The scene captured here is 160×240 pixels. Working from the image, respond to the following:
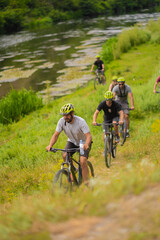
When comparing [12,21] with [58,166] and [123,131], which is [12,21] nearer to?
[123,131]

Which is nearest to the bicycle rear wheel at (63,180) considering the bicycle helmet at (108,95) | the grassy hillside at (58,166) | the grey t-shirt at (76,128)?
the grassy hillside at (58,166)

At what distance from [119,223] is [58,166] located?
4.55 metres

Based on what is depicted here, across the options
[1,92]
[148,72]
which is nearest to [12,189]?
[1,92]

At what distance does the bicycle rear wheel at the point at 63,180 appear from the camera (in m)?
4.90

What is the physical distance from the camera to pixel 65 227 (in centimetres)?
280

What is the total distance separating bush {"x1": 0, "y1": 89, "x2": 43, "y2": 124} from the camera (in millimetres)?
15242

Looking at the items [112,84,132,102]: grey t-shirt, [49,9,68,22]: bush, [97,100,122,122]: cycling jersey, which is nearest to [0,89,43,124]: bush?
[112,84,132,102]: grey t-shirt

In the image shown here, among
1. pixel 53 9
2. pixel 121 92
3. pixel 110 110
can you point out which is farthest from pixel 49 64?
pixel 53 9

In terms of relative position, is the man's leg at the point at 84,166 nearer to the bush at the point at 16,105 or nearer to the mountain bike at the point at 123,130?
the mountain bike at the point at 123,130

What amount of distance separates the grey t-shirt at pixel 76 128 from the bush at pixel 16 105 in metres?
9.53

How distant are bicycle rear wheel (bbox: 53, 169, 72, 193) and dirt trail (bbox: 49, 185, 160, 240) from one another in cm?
194

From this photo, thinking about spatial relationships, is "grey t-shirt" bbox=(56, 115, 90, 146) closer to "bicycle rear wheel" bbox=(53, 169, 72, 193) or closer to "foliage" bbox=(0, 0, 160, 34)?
"bicycle rear wheel" bbox=(53, 169, 72, 193)

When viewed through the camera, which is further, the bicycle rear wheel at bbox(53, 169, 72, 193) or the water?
the water

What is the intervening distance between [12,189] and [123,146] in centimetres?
398
